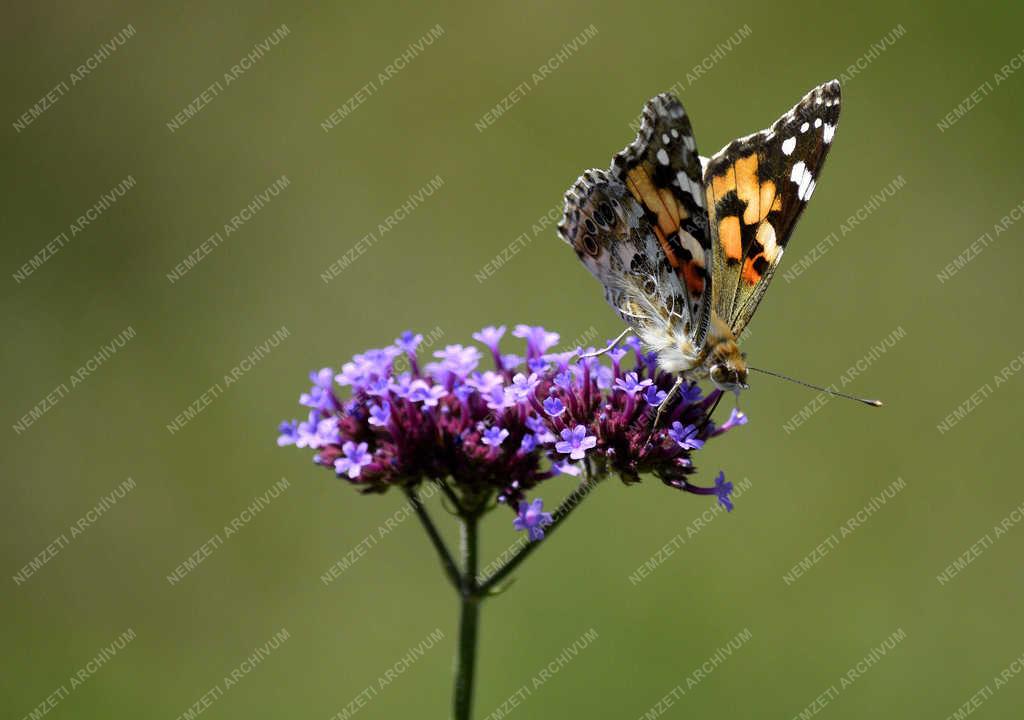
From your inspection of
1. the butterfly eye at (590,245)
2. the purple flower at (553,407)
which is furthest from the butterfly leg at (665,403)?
the butterfly eye at (590,245)

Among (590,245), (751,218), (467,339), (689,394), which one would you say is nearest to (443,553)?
(689,394)

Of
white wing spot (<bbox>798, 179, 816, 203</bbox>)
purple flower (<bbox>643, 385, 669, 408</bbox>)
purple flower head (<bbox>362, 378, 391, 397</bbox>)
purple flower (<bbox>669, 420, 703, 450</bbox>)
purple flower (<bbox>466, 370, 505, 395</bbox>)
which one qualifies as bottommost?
purple flower (<bbox>669, 420, 703, 450</bbox>)

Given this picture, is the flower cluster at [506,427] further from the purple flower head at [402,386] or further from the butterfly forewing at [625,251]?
the butterfly forewing at [625,251]

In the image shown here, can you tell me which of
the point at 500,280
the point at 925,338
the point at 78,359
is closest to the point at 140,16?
the point at 78,359

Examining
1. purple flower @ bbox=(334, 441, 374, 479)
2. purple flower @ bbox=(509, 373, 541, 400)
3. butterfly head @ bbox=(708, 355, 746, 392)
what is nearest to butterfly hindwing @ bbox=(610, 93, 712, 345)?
butterfly head @ bbox=(708, 355, 746, 392)

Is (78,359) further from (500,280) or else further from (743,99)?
(743,99)

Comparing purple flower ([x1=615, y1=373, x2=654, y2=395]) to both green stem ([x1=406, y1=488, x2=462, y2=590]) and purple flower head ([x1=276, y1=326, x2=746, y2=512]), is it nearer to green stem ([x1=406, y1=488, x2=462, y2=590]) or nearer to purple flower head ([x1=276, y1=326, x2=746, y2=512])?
purple flower head ([x1=276, y1=326, x2=746, y2=512])

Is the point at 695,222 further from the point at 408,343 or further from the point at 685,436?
the point at 408,343
